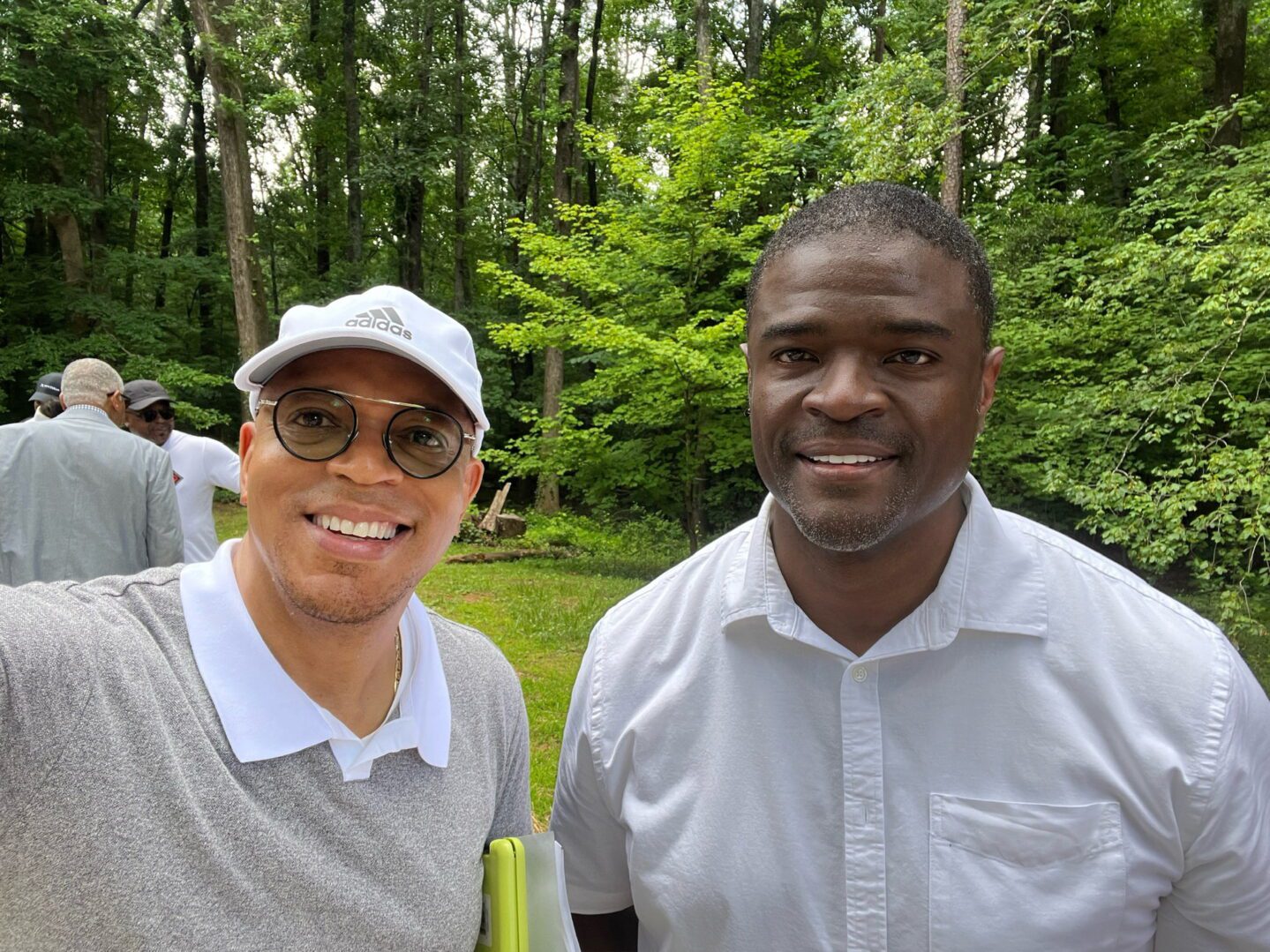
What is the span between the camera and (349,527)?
1.68 m

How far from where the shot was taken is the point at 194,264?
2200cm

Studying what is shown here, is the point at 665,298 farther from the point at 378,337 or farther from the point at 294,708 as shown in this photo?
the point at 294,708

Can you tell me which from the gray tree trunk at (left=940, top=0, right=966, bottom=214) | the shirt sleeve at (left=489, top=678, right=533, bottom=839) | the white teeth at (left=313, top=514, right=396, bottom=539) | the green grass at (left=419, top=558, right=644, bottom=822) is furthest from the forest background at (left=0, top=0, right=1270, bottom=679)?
the white teeth at (left=313, top=514, right=396, bottom=539)

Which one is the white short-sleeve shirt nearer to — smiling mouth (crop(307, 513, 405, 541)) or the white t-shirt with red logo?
smiling mouth (crop(307, 513, 405, 541))

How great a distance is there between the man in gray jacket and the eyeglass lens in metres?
3.18

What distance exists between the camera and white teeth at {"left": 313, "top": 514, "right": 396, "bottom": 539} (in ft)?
5.50

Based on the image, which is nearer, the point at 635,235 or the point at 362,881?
the point at 362,881

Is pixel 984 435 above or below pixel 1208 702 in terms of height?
above

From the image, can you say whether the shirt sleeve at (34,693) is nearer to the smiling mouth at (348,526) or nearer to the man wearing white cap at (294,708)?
the man wearing white cap at (294,708)

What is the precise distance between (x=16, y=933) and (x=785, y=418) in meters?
1.50

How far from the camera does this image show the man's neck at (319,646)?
1658 millimetres

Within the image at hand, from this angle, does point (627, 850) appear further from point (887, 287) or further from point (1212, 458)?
point (1212, 458)

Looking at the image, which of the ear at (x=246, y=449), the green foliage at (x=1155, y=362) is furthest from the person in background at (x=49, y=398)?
the green foliage at (x=1155, y=362)

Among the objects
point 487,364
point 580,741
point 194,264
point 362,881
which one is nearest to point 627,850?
point 580,741
